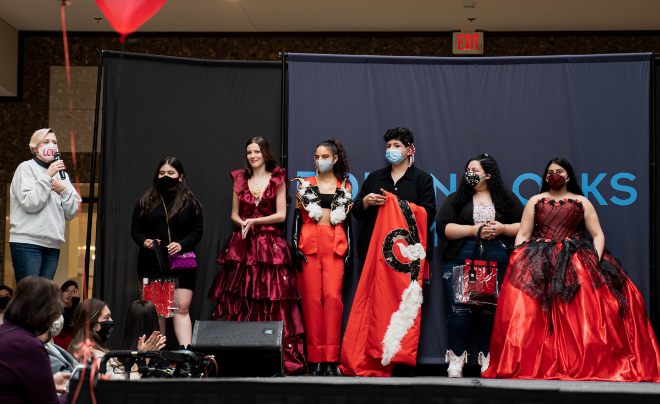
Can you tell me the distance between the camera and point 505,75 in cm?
524

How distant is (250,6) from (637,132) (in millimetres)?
3651

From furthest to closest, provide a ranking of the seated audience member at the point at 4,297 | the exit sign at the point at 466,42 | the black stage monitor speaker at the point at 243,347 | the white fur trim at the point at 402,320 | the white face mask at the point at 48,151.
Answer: the exit sign at the point at 466,42 < the seated audience member at the point at 4,297 < the white fur trim at the point at 402,320 < the white face mask at the point at 48,151 < the black stage monitor speaker at the point at 243,347

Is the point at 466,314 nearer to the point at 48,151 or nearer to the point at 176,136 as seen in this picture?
the point at 176,136

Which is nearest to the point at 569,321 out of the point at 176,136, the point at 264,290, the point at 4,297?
the point at 264,290

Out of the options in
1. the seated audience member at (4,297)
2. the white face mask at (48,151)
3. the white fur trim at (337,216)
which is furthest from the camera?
the seated audience member at (4,297)

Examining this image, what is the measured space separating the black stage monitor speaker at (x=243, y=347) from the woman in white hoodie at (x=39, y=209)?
47.8 inches

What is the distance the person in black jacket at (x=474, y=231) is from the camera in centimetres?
470

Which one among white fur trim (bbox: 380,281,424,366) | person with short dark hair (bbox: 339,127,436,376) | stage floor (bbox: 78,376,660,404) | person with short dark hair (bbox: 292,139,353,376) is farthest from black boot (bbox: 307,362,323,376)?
stage floor (bbox: 78,376,660,404)

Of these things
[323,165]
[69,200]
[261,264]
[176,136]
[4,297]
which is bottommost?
[4,297]

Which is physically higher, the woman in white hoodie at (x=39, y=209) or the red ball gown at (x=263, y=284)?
the woman in white hoodie at (x=39, y=209)

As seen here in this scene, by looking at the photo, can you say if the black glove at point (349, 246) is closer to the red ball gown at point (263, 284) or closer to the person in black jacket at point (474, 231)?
the red ball gown at point (263, 284)
